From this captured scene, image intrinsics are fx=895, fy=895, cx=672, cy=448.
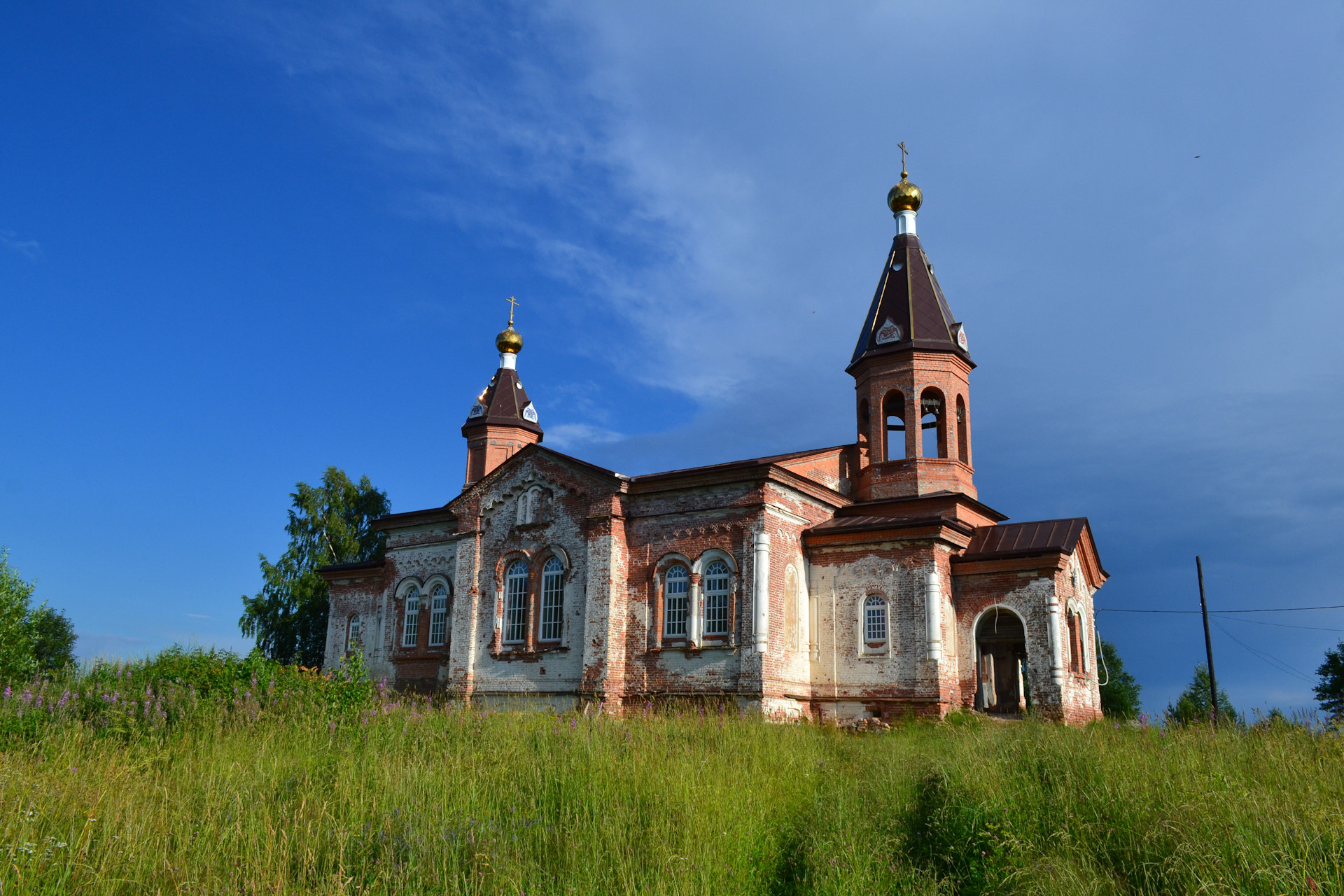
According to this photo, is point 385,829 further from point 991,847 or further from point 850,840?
point 991,847

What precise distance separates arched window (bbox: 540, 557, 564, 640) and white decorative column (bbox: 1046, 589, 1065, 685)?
35.7ft

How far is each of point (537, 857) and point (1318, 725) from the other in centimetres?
775

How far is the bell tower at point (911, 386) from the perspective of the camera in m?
22.8

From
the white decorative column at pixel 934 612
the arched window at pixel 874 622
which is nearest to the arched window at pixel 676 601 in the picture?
the arched window at pixel 874 622

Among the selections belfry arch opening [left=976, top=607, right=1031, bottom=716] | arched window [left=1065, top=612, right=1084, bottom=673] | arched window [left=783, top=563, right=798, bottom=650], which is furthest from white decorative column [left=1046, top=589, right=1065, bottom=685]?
arched window [left=783, top=563, right=798, bottom=650]

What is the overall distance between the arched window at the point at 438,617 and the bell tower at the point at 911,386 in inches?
473

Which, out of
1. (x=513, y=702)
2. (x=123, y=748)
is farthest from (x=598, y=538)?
(x=123, y=748)

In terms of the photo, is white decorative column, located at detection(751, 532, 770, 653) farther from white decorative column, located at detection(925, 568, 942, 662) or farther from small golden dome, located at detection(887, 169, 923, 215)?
small golden dome, located at detection(887, 169, 923, 215)

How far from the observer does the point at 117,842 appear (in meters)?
5.19

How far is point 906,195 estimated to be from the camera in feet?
83.8

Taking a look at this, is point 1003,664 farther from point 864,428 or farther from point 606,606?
point 606,606

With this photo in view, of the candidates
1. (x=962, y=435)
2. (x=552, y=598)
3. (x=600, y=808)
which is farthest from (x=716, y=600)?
(x=600, y=808)

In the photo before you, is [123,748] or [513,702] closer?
[123,748]

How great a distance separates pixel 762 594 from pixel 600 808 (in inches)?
480
